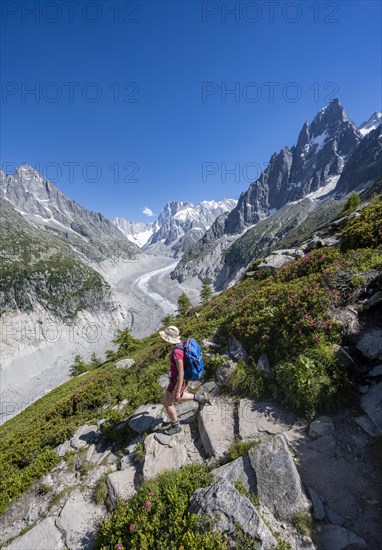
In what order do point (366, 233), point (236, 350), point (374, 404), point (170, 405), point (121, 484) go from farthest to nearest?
point (366, 233)
point (236, 350)
point (170, 405)
point (121, 484)
point (374, 404)

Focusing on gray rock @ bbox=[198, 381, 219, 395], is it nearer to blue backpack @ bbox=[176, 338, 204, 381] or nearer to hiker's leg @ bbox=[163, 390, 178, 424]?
hiker's leg @ bbox=[163, 390, 178, 424]

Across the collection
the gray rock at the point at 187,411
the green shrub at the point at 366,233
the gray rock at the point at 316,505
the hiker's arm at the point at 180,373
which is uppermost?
the green shrub at the point at 366,233

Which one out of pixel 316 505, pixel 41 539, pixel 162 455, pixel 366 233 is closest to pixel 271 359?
pixel 316 505

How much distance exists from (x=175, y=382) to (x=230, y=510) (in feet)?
10.7

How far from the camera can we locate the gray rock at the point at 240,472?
5.15 m

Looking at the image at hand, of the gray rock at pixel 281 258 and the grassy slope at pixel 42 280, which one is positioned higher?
the grassy slope at pixel 42 280

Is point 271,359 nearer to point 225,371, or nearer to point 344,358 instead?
point 225,371

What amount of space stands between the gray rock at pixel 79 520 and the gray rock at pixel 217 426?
304cm

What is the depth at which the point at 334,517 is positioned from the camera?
14.6ft

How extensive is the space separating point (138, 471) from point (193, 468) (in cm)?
175

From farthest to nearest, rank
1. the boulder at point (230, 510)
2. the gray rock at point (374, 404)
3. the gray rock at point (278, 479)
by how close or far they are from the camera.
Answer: the gray rock at point (374, 404) → the gray rock at point (278, 479) → the boulder at point (230, 510)

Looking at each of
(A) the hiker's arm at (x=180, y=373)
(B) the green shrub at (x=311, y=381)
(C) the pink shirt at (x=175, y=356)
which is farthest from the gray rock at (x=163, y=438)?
(B) the green shrub at (x=311, y=381)

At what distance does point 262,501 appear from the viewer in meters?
4.88

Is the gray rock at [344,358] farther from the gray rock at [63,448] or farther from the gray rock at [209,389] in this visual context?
the gray rock at [63,448]
